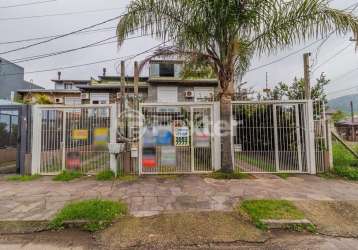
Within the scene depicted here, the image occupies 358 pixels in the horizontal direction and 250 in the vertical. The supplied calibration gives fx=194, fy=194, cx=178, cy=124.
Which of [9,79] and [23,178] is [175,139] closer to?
[23,178]

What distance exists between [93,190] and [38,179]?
101 inches

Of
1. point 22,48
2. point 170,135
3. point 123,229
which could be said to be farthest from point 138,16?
point 22,48

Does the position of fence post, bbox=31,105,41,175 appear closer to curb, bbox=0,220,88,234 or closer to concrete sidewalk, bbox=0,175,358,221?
concrete sidewalk, bbox=0,175,358,221

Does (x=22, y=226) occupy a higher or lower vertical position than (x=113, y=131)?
lower

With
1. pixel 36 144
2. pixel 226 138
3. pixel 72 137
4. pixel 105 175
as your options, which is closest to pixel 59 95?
pixel 36 144

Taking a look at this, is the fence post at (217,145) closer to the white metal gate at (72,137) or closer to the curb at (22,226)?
the white metal gate at (72,137)

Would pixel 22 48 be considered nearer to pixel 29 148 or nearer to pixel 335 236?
pixel 29 148

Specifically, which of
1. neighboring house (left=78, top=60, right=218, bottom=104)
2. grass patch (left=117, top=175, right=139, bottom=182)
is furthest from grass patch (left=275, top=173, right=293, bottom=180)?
neighboring house (left=78, top=60, right=218, bottom=104)

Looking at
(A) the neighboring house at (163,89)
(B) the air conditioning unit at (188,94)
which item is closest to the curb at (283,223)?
(A) the neighboring house at (163,89)

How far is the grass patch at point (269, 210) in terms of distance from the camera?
3670mm

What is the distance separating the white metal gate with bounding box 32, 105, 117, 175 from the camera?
22.4ft

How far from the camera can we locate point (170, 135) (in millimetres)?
6949

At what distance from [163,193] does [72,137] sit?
4084 mm

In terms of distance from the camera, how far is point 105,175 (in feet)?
21.2
